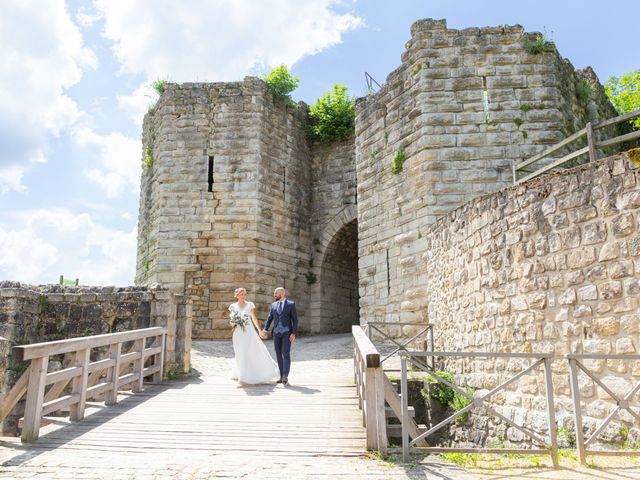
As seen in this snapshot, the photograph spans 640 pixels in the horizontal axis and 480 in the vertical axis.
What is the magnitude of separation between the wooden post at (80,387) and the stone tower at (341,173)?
20.0 ft

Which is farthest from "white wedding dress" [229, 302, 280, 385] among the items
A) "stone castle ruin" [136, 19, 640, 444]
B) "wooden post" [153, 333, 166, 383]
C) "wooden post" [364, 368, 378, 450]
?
"wooden post" [364, 368, 378, 450]

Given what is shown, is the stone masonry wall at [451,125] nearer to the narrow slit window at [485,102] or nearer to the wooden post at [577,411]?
the narrow slit window at [485,102]

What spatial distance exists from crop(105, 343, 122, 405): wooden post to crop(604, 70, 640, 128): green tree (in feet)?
48.6

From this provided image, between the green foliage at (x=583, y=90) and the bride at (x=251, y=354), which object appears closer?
the bride at (x=251, y=354)

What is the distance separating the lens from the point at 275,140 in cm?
1403

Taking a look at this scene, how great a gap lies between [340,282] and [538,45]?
815cm

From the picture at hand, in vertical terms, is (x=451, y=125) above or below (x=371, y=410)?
above

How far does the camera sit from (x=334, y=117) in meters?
15.1

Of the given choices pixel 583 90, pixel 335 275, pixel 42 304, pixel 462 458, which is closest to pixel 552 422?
pixel 462 458

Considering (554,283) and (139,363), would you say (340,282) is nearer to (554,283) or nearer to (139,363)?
(139,363)

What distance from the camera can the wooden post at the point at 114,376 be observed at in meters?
5.74

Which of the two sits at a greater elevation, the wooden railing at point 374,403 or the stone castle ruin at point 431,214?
the stone castle ruin at point 431,214

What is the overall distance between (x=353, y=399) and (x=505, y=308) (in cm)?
200

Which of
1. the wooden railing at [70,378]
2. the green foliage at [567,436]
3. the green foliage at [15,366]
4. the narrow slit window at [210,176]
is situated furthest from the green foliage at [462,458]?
the narrow slit window at [210,176]
